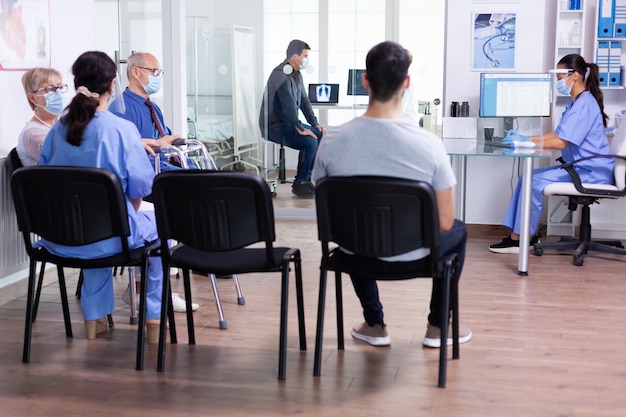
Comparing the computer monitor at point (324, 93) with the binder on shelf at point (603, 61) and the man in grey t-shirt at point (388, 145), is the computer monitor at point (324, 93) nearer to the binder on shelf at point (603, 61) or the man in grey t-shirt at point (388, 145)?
the binder on shelf at point (603, 61)

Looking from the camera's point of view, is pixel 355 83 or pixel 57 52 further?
pixel 355 83

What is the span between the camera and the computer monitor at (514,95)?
19.1 ft

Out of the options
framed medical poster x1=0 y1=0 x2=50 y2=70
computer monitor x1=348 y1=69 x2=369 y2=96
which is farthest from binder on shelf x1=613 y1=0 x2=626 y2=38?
framed medical poster x1=0 y1=0 x2=50 y2=70

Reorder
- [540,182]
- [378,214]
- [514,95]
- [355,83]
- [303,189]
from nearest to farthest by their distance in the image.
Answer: [378,214]
[540,182]
[514,95]
[355,83]
[303,189]

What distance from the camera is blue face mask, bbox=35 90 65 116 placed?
4109mm

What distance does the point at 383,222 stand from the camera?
9.61 ft

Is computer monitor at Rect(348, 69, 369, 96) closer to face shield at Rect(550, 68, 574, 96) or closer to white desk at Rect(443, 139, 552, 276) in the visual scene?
white desk at Rect(443, 139, 552, 276)

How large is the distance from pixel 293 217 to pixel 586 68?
2573 mm

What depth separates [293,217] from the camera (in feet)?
22.8

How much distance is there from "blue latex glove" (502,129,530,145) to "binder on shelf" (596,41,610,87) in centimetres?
87

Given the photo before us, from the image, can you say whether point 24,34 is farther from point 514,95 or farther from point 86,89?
point 514,95

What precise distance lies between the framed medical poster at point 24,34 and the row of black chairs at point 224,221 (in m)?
1.48

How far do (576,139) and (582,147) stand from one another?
0.27 ft

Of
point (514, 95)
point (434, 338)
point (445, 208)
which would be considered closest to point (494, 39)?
point (514, 95)
